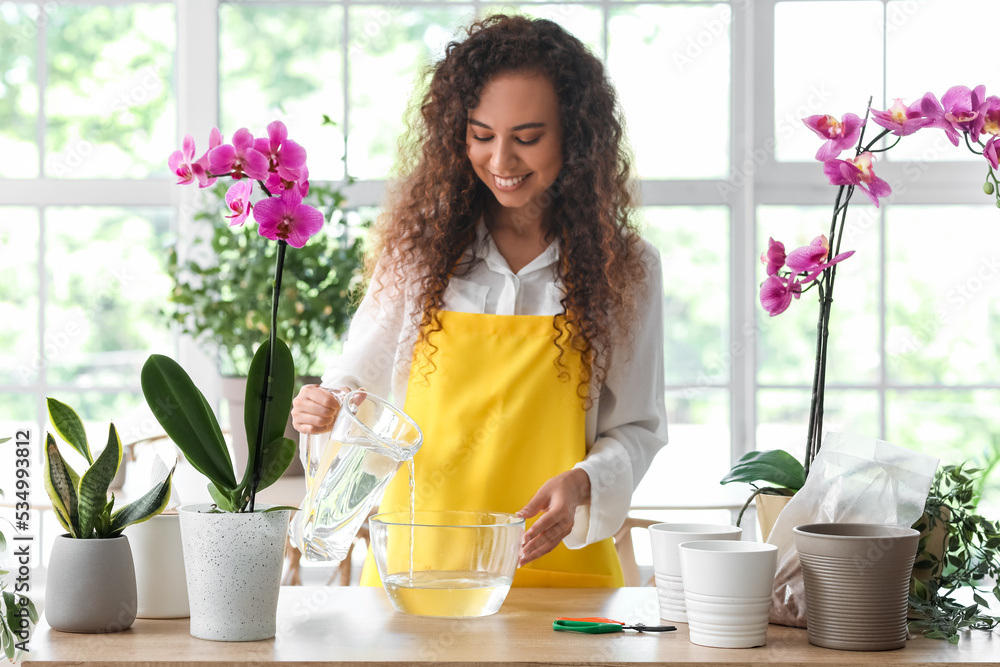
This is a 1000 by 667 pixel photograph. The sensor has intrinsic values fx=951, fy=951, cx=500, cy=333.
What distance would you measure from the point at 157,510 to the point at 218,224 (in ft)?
5.78

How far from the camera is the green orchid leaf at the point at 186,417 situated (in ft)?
3.02

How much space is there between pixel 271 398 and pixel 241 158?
0.24 meters

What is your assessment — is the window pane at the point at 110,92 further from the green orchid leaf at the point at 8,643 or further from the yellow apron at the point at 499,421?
the green orchid leaf at the point at 8,643

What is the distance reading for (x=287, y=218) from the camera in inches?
34.8

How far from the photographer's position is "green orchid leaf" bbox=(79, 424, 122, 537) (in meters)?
0.96

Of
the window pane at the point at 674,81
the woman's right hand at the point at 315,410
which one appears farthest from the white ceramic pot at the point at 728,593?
the window pane at the point at 674,81

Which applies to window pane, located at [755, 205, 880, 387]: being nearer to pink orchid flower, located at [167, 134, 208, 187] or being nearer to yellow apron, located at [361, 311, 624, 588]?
yellow apron, located at [361, 311, 624, 588]

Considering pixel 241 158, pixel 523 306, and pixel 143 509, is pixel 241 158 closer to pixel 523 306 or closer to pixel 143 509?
pixel 143 509

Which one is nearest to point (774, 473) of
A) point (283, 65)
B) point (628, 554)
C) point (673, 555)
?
point (673, 555)

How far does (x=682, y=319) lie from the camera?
314 cm

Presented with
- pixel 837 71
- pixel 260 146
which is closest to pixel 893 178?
pixel 837 71

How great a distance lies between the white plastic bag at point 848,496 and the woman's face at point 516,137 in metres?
0.62

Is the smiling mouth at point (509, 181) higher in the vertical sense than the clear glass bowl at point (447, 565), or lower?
higher

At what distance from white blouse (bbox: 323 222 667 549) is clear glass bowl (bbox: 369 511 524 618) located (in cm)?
42
